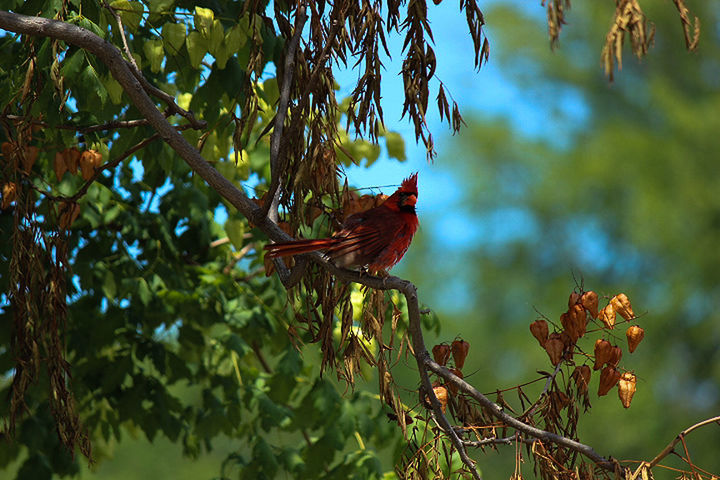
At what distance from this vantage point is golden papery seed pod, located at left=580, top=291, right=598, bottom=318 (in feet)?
8.28

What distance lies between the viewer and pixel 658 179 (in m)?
16.8

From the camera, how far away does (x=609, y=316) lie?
2.60 m

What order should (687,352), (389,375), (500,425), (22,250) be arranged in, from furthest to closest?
(687,352) → (22,250) → (389,375) → (500,425)

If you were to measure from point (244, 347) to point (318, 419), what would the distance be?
0.49 m

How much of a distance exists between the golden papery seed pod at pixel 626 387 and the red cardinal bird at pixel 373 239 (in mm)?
810

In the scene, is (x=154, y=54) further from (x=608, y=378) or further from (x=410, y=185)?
(x=608, y=378)

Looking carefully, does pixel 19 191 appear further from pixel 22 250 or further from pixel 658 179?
pixel 658 179

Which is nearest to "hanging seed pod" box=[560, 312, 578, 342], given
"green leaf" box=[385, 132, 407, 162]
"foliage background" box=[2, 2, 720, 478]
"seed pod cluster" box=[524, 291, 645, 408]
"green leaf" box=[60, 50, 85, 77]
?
"seed pod cluster" box=[524, 291, 645, 408]

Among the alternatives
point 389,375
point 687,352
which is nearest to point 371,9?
point 389,375

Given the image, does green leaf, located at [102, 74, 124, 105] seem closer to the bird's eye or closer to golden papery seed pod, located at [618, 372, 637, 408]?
the bird's eye

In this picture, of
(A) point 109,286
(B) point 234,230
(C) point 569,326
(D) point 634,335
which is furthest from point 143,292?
(D) point 634,335

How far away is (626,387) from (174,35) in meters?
1.91

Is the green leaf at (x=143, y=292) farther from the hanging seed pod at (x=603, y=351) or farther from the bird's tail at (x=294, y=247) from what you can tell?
the hanging seed pod at (x=603, y=351)

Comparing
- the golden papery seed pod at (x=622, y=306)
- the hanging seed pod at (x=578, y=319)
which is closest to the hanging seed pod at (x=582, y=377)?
the hanging seed pod at (x=578, y=319)
